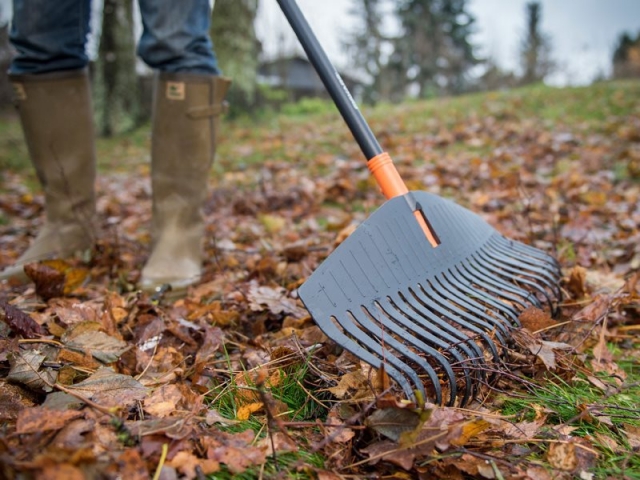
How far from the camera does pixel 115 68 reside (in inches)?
337

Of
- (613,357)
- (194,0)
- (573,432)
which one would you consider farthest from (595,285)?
(194,0)

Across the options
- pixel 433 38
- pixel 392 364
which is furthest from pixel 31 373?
pixel 433 38

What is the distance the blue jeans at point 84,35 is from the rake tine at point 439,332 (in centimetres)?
127

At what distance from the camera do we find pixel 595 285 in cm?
174

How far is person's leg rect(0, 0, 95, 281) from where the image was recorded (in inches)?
72.9

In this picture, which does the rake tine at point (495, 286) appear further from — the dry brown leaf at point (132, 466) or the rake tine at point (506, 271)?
the dry brown leaf at point (132, 466)

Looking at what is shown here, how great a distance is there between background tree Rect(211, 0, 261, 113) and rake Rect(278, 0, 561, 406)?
6675 millimetres

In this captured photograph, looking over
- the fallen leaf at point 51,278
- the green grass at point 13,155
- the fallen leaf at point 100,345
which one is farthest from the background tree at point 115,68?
the fallen leaf at point 100,345

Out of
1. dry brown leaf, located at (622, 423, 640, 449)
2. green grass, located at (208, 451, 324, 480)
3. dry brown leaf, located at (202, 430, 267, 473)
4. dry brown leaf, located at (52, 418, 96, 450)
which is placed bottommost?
dry brown leaf, located at (622, 423, 640, 449)

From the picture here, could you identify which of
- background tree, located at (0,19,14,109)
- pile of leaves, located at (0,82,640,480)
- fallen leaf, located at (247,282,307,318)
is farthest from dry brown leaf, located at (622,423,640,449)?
background tree, located at (0,19,14,109)

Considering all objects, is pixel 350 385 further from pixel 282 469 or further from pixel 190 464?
pixel 190 464

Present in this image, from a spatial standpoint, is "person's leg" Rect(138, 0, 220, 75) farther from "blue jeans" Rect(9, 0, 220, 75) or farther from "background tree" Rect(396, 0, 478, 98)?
"background tree" Rect(396, 0, 478, 98)

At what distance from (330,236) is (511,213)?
108cm

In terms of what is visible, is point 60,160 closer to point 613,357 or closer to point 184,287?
point 184,287
